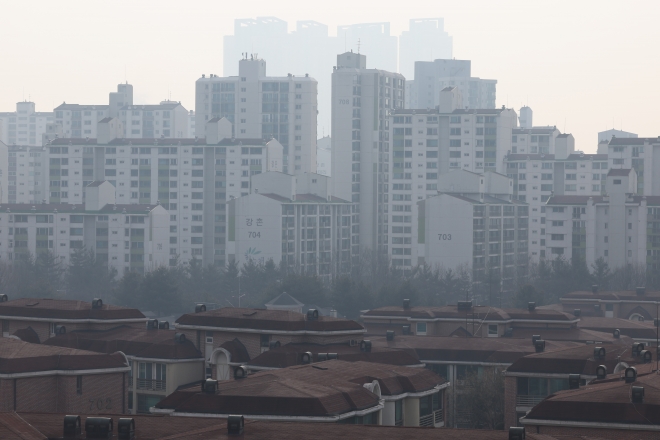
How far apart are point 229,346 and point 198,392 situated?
46.4 feet

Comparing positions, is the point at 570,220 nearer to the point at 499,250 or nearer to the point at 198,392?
the point at 499,250

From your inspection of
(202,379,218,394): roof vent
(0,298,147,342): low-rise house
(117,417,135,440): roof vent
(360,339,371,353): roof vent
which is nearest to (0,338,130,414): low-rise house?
(0,298,147,342): low-rise house

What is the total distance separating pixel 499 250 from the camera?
11638cm

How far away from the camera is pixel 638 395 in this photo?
32312 millimetres

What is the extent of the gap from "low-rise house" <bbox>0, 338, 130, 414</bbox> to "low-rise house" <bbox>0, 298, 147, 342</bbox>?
26.3ft

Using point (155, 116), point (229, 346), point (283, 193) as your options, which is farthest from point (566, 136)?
point (229, 346)

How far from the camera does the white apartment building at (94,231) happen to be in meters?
112

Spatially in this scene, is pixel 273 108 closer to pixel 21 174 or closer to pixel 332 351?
pixel 21 174

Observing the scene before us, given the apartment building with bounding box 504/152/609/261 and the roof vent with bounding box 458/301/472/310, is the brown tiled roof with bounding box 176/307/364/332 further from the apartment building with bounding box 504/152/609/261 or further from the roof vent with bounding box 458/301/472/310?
the apartment building with bounding box 504/152/609/261

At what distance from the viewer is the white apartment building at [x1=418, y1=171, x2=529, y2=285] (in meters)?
110

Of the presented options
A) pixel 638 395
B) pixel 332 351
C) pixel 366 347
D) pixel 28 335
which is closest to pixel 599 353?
pixel 366 347

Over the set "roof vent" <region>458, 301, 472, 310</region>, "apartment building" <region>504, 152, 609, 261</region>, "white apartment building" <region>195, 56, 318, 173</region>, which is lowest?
"roof vent" <region>458, 301, 472, 310</region>

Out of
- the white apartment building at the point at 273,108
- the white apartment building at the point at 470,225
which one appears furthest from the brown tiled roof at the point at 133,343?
Answer: the white apartment building at the point at 273,108

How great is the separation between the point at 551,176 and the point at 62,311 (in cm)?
8481
